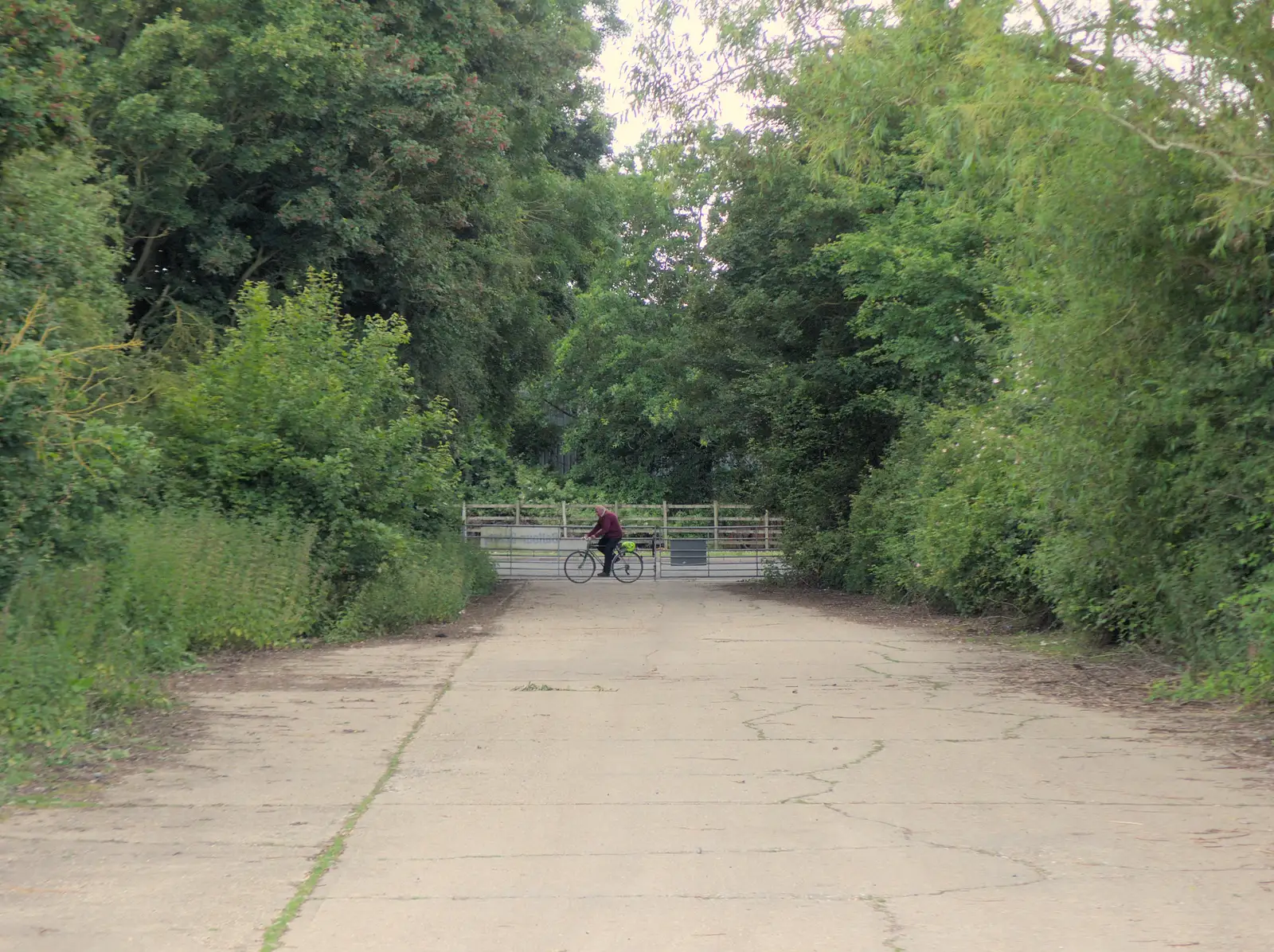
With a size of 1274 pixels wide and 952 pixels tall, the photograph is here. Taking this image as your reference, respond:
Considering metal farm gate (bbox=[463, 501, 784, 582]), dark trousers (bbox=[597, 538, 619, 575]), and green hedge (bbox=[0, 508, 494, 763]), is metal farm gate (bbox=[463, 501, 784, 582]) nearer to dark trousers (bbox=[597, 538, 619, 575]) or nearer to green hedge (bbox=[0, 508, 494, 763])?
dark trousers (bbox=[597, 538, 619, 575])

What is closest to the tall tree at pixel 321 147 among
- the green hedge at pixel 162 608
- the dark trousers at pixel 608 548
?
the green hedge at pixel 162 608

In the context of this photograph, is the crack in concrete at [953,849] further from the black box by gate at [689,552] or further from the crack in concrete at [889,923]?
the black box by gate at [689,552]

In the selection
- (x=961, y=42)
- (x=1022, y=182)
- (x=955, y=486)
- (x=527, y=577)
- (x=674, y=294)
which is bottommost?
(x=527, y=577)

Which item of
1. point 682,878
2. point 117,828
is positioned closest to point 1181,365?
point 682,878

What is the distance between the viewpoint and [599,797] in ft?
24.7

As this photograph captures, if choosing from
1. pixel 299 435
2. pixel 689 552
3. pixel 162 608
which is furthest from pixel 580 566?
pixel 162 608

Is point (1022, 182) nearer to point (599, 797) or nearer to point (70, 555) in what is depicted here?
point (599, 797)

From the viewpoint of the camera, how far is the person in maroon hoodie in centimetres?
3425

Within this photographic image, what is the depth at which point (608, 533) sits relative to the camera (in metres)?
34.3

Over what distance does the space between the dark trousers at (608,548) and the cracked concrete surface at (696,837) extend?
22664 millimetres

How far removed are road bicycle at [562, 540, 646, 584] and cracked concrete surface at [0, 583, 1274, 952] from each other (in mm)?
22966

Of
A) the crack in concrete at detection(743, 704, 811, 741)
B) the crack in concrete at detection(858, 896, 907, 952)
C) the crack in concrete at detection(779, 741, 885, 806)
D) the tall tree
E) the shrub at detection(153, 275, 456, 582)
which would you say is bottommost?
the crack in concrete at detection(743, 704, 811, 741)

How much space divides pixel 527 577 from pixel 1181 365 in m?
25.8

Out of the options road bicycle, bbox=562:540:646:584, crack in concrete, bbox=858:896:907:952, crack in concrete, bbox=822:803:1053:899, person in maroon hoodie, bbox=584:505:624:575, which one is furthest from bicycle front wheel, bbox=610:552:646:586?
crack in concrete, bbox=858:896:907:952
